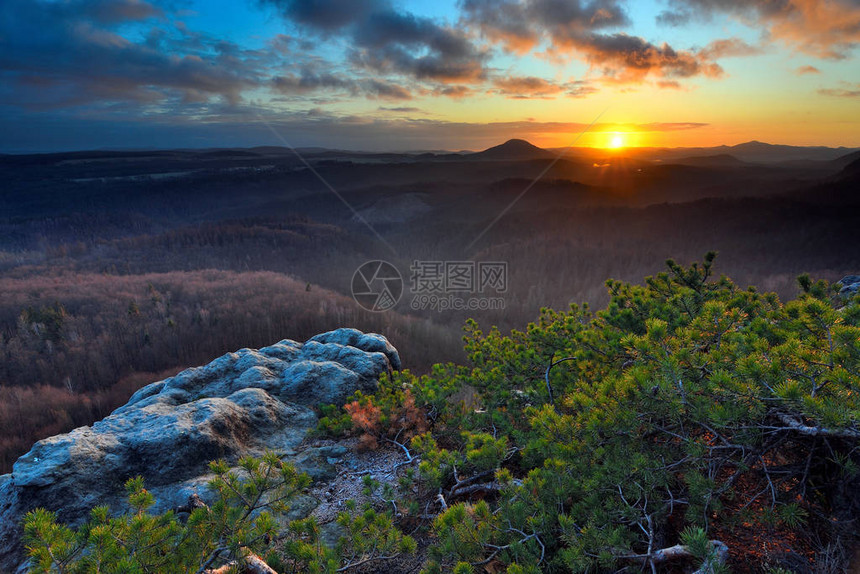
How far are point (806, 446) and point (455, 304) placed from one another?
20.5 meters

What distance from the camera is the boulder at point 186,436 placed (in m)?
3.95

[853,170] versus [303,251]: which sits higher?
[853,170]

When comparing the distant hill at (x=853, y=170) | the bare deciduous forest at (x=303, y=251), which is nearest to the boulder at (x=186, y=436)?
the bare deciduous forest at (x=303, y=251)

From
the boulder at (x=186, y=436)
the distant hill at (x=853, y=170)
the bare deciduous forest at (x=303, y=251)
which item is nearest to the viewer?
the boulder at (x=186, y=436)

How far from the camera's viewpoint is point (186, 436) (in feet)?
15.3

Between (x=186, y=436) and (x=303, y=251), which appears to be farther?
(x=303, y=251)

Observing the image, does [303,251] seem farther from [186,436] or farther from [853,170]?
[853,170]

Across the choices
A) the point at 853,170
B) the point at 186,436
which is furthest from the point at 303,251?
the point at 853,170

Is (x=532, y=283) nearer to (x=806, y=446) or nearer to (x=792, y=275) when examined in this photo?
(x=792, y=275)

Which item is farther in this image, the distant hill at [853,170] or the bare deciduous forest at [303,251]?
the distant hill at [853,170]

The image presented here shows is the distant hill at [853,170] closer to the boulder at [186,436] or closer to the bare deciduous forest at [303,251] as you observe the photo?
the bare deciduous forest at [303,251]

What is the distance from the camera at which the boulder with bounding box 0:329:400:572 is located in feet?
12.9

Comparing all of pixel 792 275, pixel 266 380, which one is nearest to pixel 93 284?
pixel 266 380

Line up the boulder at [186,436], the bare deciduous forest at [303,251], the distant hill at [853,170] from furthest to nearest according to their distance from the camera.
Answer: the distant hill at [853,170] → the bare deciduous forest at [303,251] → the boulder at [186,436]
